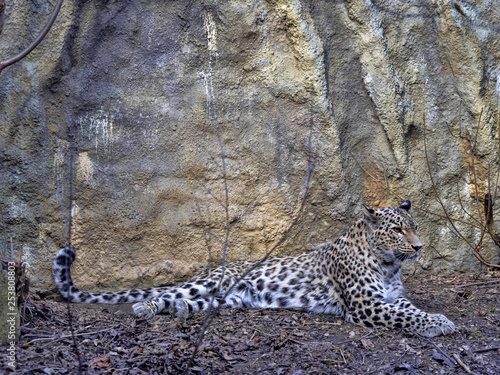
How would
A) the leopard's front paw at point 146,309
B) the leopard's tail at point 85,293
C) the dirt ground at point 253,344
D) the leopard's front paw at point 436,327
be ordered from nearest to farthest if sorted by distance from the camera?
1. the dirt ground at point 253,344
2. the leopard's front paw at point 436,327
3. the leopard's front paw at point 146,309
4. the leopard's tail at point 85,293

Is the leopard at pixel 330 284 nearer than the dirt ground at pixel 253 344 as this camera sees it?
No

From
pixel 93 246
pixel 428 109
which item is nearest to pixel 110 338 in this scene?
pixel 93 246

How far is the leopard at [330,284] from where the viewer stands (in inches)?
276

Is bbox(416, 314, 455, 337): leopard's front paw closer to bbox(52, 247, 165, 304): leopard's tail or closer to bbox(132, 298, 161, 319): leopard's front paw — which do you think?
bbox(132, 298, 161, 319): leopard's front paw

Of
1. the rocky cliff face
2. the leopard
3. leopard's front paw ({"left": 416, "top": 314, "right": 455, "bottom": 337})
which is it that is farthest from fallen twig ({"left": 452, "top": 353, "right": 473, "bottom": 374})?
the rocky cliff face

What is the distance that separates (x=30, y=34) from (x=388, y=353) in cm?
608

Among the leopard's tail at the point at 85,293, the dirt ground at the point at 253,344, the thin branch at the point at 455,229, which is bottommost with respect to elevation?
the dirt ground at the point at 253,344

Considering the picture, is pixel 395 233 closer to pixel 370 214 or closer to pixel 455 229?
pixel 370 214

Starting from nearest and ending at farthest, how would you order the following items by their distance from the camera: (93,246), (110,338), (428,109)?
(110,338) → (93,246) → (428,109)

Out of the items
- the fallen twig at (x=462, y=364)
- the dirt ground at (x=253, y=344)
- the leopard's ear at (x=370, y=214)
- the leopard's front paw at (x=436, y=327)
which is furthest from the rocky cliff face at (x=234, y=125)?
the fallen twig at (x=462, y=364)

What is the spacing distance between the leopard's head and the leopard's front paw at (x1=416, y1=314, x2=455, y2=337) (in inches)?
40.7

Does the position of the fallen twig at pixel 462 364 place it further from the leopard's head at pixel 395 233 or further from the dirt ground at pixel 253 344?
the leopard's head at pixel 395 233

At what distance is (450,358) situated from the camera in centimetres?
573

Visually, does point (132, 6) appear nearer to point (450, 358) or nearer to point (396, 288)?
point (396, 288)
